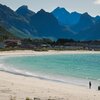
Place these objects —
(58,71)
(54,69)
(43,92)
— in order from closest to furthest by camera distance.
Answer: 1. (43,92)
2. (58,71)
3. (54,69)

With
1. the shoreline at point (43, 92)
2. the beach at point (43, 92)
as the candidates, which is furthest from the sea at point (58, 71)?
the shoreline at point (43, 92)

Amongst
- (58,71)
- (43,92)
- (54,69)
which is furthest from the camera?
(54,69)

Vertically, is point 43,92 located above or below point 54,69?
above

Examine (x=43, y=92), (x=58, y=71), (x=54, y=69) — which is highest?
(x=43, y=92)

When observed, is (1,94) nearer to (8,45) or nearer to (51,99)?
(51,99)

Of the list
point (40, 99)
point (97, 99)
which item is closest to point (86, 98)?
point (97, 99)

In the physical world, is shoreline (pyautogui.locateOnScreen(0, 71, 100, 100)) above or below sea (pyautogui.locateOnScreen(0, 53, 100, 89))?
above

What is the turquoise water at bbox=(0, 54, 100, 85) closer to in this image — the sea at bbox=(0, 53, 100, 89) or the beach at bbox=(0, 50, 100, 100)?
the sea at bbox=(0, 53, 100, 89)

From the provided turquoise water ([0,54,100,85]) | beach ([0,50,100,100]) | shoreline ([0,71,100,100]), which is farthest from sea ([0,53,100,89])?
shoreline ([0,71,100,100])

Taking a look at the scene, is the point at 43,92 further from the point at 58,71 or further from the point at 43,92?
the point at 58,71

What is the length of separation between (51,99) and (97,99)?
12.4 ft

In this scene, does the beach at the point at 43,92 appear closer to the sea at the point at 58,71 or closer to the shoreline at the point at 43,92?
the shoreline at the point at 43,92

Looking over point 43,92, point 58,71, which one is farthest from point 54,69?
point 43,92

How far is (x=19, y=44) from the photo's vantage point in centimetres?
18912
